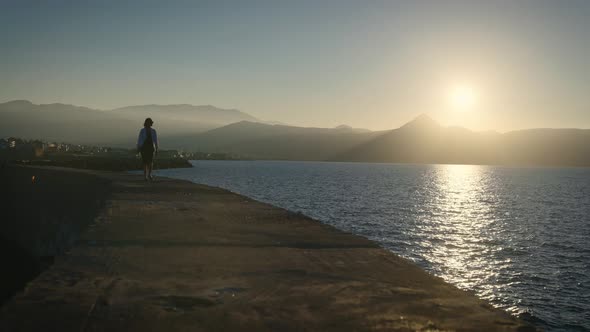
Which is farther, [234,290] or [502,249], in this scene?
[502,249]

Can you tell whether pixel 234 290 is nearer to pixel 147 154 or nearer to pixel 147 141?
pixel 147 141

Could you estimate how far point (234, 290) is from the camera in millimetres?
4891

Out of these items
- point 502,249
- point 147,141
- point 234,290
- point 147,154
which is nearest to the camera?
point 234,290

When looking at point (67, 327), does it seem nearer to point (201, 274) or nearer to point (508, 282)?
point (201, 274)

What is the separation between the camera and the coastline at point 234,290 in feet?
12.7

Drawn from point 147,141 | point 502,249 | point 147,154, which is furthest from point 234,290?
point 502,249

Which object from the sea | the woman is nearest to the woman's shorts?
the woman

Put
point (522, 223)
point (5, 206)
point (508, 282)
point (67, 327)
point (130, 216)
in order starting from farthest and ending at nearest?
Answer: 1. point (522, 223)
2. point (5, 206)
3. point (508, 282)
4. point (130, 216)
5. point (67, 327)

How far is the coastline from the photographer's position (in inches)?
153

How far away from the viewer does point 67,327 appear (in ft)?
11.6

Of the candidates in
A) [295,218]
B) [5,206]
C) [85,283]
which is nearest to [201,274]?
[85,283]

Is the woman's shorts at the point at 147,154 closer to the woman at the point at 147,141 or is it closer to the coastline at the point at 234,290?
the woman at the point at 147,141

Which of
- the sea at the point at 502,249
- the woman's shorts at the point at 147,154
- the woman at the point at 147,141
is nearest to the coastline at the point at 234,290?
the sea at the point at 502,249

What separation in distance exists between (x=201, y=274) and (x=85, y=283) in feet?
4.49
